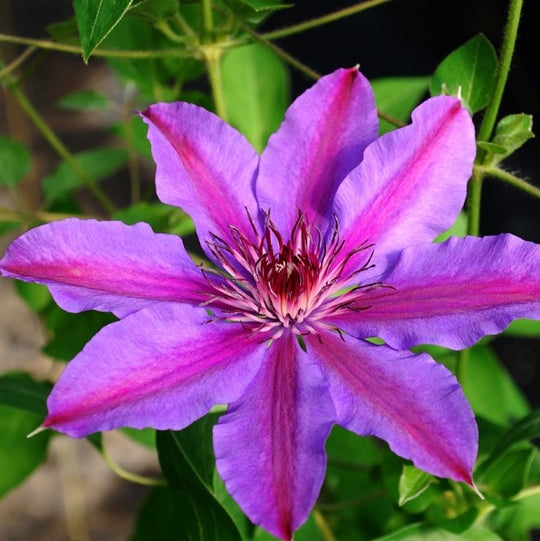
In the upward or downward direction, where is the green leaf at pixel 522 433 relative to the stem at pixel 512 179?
downward

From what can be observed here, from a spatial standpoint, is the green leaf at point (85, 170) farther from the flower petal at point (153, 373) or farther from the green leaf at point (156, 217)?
the flower petal at point (153, 373)

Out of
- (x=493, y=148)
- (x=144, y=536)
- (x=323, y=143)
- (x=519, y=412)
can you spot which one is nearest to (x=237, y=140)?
(x=323, y=143)

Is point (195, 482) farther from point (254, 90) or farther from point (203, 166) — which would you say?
point (254, 90)

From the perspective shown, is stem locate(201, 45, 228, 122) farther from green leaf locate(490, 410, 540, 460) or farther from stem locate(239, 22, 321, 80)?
green leaf locate(490, 410, 540, 460)

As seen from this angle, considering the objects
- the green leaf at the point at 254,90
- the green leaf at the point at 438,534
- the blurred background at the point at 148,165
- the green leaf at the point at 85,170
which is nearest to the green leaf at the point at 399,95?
the green leaf at the point at 254,90

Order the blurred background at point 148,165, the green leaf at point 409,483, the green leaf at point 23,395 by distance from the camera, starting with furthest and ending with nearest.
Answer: the blurred background at point 148,165 < the green leaf at point 23,395 < the green leaf at point 409,483

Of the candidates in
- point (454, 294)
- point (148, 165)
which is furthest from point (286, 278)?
point (148, 165)

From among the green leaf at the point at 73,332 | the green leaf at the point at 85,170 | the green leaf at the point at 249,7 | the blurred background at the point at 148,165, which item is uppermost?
the green leaf at the point at 249,7
